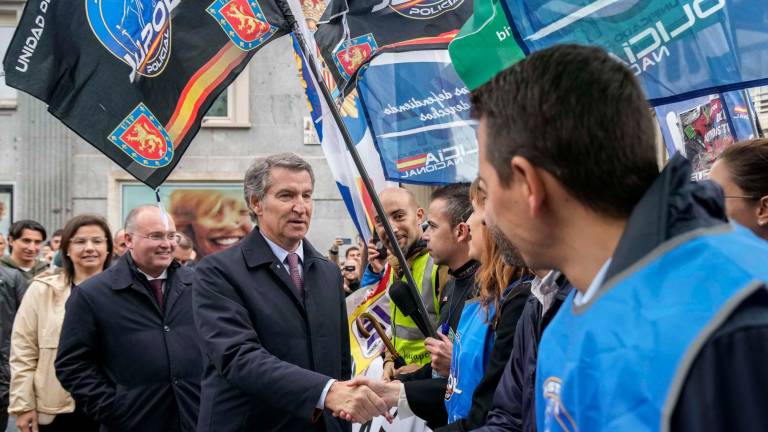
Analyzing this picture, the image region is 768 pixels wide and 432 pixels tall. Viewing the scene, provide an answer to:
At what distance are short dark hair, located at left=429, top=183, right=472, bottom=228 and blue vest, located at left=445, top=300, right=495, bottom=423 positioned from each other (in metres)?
0.92

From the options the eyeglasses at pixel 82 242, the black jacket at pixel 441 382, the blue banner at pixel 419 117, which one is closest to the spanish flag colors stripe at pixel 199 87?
the blue banner at pixel 419 117

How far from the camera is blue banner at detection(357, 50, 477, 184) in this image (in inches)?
208

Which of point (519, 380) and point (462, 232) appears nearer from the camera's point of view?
point (519, 380)

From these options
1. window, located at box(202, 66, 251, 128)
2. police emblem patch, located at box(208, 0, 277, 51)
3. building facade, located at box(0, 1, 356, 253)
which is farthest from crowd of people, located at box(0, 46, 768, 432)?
window, located at box(202, 66, 251, 128)

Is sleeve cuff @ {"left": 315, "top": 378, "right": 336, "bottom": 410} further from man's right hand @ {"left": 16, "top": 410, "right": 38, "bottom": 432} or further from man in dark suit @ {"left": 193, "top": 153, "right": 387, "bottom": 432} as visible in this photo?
man's right hand @ {"left": 16, "top": 410, "right": 38, "bottom": 432}

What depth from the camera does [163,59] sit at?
4.54m

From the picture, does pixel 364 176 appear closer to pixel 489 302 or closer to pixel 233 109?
pixel 489 302

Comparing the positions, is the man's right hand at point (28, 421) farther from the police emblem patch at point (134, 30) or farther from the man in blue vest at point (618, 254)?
the man in blue vest at point (618, 254)

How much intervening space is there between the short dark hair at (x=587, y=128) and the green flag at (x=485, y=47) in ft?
6.75

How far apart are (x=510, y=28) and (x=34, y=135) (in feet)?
51.9

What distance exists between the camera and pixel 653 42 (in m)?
3.22

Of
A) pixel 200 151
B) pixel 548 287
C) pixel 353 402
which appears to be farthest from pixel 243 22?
pixel 200 151

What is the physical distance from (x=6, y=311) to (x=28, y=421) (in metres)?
1.77

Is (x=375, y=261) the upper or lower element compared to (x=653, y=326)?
lower
